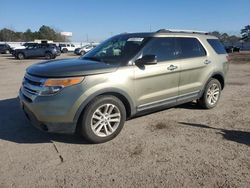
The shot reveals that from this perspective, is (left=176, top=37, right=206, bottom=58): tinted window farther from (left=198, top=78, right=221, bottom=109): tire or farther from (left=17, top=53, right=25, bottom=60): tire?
(left=17, top=53, right=25, bottom=60): tire

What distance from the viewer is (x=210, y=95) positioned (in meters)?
6.86

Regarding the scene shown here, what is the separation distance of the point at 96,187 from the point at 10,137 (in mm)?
2305

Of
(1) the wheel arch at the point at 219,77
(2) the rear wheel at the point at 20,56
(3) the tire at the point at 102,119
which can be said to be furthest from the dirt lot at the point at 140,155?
(2) the rear wheel at the point at 20,56

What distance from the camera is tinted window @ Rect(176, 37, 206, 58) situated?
5.95m

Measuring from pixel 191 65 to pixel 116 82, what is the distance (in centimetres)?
→ 204

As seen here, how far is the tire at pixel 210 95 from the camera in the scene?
6.68 m

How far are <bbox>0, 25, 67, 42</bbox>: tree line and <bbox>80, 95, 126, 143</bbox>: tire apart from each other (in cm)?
9518

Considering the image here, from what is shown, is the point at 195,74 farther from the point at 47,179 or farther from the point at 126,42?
the point at 47,179

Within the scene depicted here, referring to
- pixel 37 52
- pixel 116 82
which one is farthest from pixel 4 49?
pixel 116 82

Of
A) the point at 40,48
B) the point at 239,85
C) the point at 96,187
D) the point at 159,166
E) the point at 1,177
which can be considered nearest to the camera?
the point at 96,187

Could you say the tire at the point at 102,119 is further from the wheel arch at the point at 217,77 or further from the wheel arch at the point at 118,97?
the wheel arch at the point at 217,77

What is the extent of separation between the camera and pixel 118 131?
495 centimetres

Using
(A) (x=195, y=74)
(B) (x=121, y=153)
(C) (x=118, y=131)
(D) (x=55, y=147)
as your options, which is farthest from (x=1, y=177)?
(A) (x=195, y=74)

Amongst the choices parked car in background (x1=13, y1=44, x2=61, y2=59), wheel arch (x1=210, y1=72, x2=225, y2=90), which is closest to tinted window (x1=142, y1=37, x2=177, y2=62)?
wheel arch (x1=210, y1=72, x2=225, y2=90)
